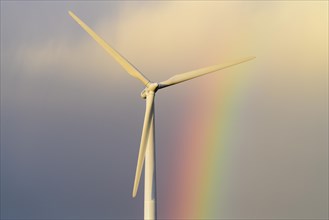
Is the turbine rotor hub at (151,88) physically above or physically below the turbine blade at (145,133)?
above

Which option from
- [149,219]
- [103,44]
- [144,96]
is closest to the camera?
[149,219]

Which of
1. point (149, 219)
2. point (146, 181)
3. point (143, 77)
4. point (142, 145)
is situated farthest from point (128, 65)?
point (149, 219)

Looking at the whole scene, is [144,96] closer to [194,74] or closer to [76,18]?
[194,74]

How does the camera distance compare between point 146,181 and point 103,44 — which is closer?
point 146,181

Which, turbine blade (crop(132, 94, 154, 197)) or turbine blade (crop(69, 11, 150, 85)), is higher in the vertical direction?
turbine blade (crop(69, 11, 150, 85))

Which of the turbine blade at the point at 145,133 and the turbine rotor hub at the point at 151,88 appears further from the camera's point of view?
the turbine rotor hub at the point at 151,88

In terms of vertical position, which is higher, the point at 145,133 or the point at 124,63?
the point at 124,63

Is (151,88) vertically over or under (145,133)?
over

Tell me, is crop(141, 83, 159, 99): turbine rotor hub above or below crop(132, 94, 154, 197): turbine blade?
above

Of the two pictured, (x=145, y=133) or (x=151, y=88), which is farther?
(x=151, y=88)

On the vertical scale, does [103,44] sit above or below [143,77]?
above

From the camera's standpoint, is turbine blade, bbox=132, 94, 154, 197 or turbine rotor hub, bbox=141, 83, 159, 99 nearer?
turbine blade, bbox=132, 94, 154, 197

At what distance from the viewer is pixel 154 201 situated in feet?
124

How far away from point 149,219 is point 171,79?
13.4 m
